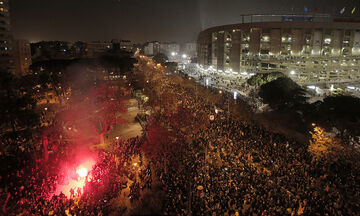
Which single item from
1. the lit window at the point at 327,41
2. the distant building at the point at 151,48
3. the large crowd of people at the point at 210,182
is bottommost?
Result: the large crowd of people at the point at 210,182

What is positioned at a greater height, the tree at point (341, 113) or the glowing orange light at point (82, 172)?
the tree at point (341, 113)

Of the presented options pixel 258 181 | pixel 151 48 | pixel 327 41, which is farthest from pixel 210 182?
pixel 151 48

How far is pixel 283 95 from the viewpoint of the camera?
2288 centimetres

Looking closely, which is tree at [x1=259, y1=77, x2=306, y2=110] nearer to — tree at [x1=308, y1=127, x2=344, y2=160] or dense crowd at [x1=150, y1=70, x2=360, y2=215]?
dense crowd at [x1=150, y1=70, x2=360, y2=215]

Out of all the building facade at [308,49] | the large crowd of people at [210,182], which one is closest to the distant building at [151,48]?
the building facade at [308,49]

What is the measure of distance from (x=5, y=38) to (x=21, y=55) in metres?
7.24

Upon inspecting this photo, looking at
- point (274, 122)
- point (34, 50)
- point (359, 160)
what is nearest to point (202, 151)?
point (359, 160)

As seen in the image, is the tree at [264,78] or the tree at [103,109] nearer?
the tree at [103,109]

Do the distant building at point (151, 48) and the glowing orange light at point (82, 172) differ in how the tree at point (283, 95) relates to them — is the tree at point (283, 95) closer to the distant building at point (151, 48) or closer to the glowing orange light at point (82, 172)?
the glowing orange light at point (82, 172)

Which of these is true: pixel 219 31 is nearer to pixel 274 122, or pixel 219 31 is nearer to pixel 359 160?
pixel 274 122

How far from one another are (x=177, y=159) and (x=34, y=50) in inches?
2282

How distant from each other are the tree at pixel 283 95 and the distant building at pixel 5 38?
125 feet

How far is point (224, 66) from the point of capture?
57.1 metres

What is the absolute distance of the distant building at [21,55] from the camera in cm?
4038
